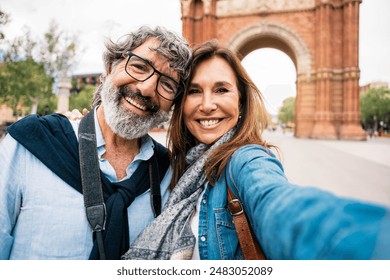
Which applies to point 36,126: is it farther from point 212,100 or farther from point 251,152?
point 251,152

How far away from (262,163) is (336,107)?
61.0ft

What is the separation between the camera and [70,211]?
42.5 inches

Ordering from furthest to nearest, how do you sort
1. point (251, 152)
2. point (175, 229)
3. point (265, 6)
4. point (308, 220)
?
1. point (265, 6)
2. point (175, 229)
3. point (251, 152)
4. point (308, 220)

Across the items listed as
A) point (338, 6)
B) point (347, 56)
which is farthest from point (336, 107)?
point (338, 6)

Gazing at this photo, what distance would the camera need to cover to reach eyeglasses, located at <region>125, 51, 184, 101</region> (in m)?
1.34

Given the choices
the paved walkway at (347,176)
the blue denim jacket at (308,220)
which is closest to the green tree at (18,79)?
the blue denim jacket at (308,220)

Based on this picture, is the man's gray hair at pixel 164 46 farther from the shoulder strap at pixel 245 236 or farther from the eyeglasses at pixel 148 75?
the shoulder strap at pixel 245 236

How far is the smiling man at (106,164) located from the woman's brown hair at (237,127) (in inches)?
3.1

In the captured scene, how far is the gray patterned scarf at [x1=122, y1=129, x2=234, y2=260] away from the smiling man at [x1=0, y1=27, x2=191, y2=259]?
8 cm

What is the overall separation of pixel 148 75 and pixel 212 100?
37 centimetres

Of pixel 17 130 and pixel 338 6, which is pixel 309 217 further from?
pixel 338 6

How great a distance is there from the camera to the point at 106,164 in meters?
1.24

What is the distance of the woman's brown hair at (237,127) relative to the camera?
1.16 meters

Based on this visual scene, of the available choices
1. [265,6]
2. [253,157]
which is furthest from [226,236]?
[265,6]
